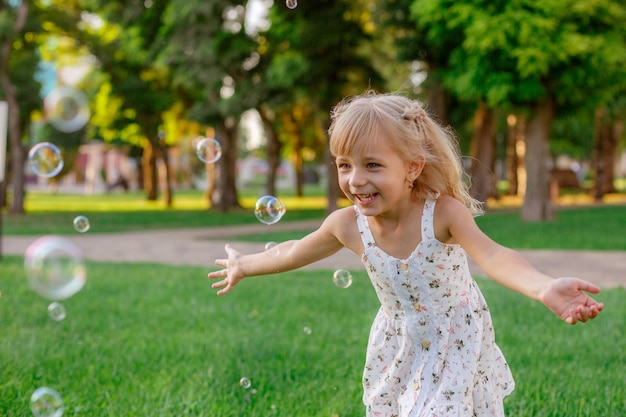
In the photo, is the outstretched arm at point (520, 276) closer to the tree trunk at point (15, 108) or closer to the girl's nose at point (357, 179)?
the girl's nose at point (357, 179)

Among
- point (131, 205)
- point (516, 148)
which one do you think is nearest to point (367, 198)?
point (131, 205)

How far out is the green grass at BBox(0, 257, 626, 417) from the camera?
395 centimetres

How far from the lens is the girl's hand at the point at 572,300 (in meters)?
2.12

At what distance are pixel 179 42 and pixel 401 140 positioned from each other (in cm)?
1944

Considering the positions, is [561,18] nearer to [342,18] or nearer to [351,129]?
[342,18]

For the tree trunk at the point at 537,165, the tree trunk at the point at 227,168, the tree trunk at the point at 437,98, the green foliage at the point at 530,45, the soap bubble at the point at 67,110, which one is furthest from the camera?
the tree trunk at the point at 227,168

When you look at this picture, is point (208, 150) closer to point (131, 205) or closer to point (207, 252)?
point (207, 252)

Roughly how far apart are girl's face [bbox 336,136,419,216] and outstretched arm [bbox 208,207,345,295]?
346mm

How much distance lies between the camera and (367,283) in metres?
8.06

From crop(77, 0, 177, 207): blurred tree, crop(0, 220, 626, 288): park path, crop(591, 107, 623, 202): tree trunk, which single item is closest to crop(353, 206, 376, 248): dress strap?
crop(0, 220, 626, 288): park path

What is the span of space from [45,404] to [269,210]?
1.59m

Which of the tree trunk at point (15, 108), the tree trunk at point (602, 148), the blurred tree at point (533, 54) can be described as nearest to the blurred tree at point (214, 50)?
the tree trunk at point (15, 108)

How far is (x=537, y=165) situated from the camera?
62.7ft

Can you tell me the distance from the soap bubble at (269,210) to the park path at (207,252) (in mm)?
4708
